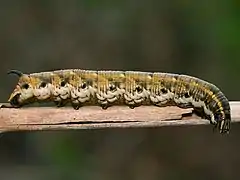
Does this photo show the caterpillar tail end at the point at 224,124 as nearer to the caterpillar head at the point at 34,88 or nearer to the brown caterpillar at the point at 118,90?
the brown caterpillar at the point at 118,90

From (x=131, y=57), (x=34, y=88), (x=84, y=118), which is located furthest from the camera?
(x=131, y=57)

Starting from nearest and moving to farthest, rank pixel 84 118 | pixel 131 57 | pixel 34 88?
pixel 84 118
pixel 34 88
pixel 131 57

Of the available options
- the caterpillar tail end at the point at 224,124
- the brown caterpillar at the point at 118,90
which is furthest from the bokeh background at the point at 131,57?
the caterpillar tail end at the point at 224,124

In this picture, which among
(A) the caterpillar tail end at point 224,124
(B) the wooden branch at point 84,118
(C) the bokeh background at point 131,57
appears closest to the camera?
(B) the wooden branch at point 84,118

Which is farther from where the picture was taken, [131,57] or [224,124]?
[131,57]

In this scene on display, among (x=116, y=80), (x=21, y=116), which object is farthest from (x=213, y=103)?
(x=21, y=116)

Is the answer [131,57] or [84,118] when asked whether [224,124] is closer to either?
[84,118]

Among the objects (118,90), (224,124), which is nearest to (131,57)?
(118,90)

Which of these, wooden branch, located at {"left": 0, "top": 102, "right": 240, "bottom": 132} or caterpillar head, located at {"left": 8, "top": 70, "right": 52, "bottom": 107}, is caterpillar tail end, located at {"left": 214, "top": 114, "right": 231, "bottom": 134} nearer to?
wooden branch, located at {"left": 0, "top": 102, "right": 240, "bottom": 132}
